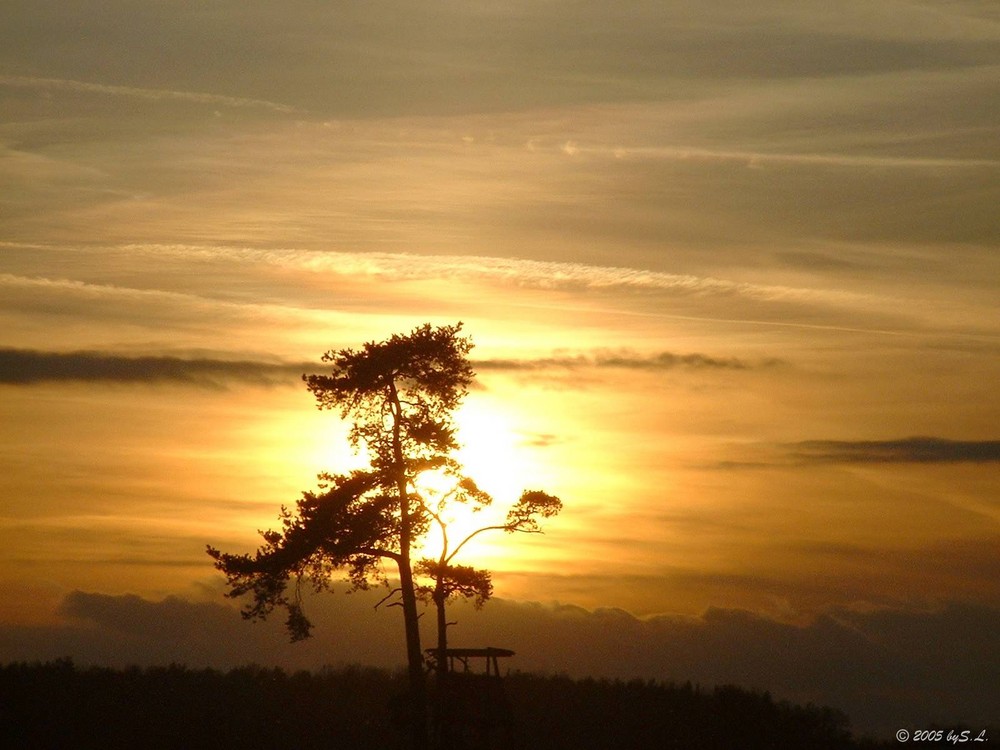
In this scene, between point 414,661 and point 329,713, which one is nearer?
point 414,661

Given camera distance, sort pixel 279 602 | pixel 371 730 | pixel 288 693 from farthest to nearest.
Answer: pixel 288 693, pixel 371 730, pixel 279 602

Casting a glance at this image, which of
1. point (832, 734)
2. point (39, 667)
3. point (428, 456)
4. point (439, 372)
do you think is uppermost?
point (439, 372)

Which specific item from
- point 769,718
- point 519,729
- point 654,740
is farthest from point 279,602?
point 769,718

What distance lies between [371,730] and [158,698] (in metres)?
7.41

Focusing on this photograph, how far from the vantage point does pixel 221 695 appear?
42.5 meters

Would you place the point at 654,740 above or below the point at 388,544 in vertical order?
below

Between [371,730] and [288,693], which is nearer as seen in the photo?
[371,730]

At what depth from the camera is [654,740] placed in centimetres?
4222

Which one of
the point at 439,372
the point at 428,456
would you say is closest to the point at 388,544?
the point at 428,456

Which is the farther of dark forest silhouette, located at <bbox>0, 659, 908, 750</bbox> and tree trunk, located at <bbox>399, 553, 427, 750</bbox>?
dark forest silhouette, located at <bbox>0, 659, 908, 750</bbox>

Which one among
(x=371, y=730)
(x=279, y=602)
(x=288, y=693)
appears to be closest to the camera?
(x=279, y=602)

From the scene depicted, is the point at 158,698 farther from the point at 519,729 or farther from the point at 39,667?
the point at 519,729

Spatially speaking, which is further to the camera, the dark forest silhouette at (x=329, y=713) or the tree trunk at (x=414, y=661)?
the dark forest silhouette at (x=329, y=713)

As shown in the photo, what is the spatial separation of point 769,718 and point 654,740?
5.70 m
